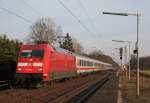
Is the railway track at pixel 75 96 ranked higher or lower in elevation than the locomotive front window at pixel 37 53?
lower

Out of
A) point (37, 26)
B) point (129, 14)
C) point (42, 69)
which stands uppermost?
point (37, 26)

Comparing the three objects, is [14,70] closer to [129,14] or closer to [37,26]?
[129,14]

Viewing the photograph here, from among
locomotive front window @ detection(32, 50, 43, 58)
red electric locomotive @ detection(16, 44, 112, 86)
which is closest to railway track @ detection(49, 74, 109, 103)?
red electric locomotive @ detection(16, 44, 112, 86)

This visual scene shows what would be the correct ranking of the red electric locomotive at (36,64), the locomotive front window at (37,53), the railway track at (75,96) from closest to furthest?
1. the railway track at (75,96)
2. the red electric locomotive at (36,64)
3. the locomotive front window at (37,53)

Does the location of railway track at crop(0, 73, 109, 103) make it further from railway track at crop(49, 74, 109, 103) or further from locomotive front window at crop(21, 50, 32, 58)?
locomotive front window at crop(21, 50, 32, 58)

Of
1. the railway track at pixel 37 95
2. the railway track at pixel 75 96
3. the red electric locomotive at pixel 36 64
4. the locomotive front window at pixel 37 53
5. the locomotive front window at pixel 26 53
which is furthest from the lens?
the locomotive front window at pixel 26 53

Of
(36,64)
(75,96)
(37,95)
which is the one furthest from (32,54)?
(75,96)

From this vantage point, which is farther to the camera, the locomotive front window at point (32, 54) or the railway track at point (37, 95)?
the locomotive front window at point (32, 54)

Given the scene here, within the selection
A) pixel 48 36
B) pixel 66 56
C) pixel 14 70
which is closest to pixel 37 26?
pixel 48 36

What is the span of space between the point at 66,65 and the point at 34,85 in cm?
862

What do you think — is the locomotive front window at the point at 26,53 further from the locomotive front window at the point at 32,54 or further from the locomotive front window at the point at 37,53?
the locomotive front window at the point at 37,53

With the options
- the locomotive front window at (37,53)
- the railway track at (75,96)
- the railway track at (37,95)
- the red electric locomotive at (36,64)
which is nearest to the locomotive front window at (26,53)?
the red electric locomotive at (36,64)

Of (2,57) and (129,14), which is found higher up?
(129,14)

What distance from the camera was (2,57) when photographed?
100ft
